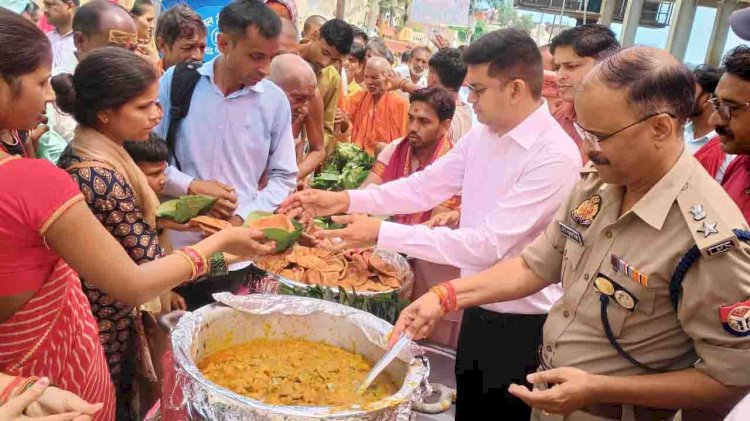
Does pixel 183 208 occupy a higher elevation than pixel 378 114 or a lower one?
higher

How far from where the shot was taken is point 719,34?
38.7 feet

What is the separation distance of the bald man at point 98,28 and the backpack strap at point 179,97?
0.79m

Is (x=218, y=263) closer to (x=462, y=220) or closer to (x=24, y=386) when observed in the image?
(x=24, y=386)

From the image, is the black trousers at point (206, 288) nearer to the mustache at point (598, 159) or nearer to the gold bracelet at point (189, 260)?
the gold bracelet at point (189, 260)

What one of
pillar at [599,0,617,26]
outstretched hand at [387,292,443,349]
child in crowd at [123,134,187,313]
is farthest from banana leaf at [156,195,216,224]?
pillar at [599,0,617,26]

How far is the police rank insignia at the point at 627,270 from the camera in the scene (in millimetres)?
1432

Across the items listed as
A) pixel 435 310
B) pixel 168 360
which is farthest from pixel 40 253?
pixel 435 310

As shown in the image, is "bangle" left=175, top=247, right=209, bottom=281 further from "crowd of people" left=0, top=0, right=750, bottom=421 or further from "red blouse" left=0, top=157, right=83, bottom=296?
"red blouse" left=0, top=157, right=83, bottom=296

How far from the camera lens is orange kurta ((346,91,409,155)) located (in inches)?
210

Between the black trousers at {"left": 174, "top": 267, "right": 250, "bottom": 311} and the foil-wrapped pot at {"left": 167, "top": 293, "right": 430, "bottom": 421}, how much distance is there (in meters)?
0.89

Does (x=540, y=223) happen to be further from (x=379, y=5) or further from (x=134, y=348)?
(x=379, y=5)

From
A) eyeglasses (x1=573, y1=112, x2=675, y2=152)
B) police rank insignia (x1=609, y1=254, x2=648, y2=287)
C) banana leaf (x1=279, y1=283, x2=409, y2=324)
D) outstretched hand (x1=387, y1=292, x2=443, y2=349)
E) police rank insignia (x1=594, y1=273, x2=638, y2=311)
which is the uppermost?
eyeglasses (x1=573, y1=112, x2=675, y2=152)

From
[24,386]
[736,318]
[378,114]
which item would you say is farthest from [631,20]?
[24,386]

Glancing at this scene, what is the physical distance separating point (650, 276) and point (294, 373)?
3.12ft
